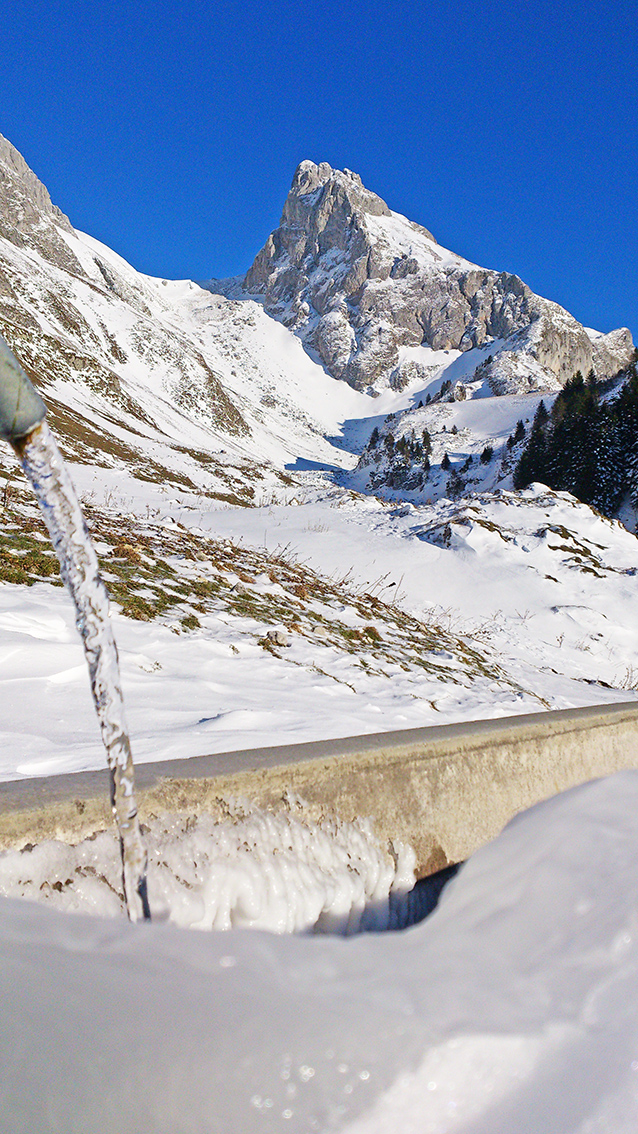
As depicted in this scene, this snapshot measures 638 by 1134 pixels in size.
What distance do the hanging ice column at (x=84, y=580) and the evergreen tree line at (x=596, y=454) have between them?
83.8ft

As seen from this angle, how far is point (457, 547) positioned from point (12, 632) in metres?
8.68

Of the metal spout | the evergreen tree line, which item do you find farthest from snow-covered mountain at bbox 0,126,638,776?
the evergreen tree line

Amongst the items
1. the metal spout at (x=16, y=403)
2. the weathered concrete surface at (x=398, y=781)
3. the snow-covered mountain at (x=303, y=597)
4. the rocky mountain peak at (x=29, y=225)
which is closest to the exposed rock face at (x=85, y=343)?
the rocky mountain peak at (x=29, y=225)

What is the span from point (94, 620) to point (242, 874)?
828 mm

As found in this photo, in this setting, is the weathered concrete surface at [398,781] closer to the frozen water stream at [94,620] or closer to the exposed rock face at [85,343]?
the frozen water stream at [94,620]

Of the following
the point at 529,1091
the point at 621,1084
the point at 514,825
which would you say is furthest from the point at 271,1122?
the point at 514,825

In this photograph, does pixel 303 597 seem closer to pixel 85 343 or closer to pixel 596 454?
pixel 596 454

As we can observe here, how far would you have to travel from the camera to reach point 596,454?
81.2 ft

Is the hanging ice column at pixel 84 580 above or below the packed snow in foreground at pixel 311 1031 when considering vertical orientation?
above

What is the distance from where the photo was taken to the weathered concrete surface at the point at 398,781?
142cm

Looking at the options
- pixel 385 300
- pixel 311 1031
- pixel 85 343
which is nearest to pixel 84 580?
pixel 311 1031

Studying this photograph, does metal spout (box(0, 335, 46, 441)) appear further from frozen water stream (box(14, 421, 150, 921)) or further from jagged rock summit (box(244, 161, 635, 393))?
jagged rock summit (box(244, 161, 635, 393))

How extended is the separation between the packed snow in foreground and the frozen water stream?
17cm

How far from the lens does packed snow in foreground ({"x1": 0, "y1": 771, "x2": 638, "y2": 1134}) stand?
3.13 ft
